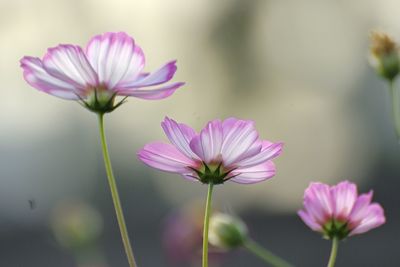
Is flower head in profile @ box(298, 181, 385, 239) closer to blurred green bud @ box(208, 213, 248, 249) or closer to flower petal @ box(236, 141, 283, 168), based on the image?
flower petal @ box(236, 141, 283, 168)

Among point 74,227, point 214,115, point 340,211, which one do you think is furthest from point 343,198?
point 214,115

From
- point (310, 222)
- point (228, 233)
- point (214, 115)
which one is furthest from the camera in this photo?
point (214, 115)

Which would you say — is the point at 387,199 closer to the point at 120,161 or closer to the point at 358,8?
the point at 358,8

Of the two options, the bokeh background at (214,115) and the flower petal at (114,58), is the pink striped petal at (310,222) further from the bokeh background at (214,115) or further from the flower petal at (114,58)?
the bokeh background at (214,115)

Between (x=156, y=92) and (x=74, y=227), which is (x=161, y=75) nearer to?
(x=156, y=92)

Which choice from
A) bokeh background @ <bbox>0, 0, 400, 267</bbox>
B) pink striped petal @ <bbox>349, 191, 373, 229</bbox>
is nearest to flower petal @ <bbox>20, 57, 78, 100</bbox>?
pink striped petal @ <bbox>349, 191, 373, 229</bbox>

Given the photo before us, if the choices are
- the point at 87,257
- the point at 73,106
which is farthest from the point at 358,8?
the point at 87,257
